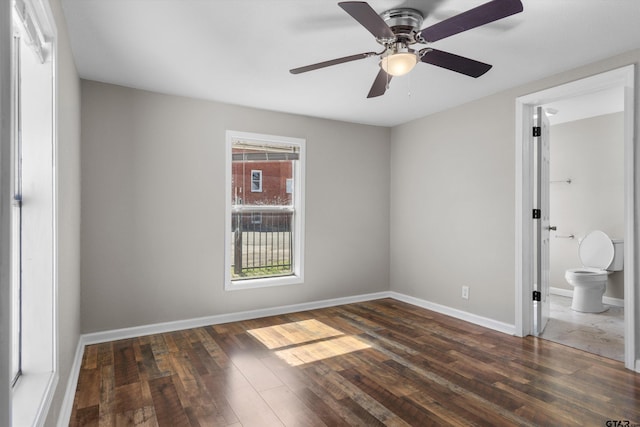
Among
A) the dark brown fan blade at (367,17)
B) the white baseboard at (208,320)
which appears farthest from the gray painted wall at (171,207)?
the dark brown fan blade at (367,17)

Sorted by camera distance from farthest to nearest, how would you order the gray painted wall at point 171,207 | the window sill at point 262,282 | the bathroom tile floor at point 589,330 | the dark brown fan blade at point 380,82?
1. the window sill at point 262,282
2. the gray painted wall at point 171,207
3. the bathroom tile floor at point 589,330
4. the dark brown fan blade at point 380,82

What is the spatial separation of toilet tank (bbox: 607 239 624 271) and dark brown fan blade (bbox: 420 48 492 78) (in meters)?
3.61

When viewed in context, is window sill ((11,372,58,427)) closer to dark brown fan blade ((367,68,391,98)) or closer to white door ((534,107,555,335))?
dark brown fan blade ((367,68,391,98))

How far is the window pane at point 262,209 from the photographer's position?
4227mm

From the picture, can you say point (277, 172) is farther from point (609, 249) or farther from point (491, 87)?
point (609, 249)

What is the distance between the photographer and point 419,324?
3904 millimetres

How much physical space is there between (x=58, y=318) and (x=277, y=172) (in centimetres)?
286

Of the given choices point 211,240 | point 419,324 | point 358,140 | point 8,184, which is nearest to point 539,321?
point 419,324

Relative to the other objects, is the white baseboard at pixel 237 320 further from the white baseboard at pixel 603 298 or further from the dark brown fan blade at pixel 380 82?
the dark brown fan blade at pixel 380 82

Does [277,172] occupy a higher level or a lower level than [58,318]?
higher

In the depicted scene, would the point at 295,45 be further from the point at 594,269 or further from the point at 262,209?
the point at 594,269

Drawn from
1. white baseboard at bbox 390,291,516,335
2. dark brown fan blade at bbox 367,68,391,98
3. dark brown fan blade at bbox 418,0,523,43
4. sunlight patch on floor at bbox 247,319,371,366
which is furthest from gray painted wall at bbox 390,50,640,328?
dark brown fan blade at bbox 418,0,523,43

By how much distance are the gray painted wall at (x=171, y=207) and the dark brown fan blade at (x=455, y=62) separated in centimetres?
235

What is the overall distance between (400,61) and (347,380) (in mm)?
2130
